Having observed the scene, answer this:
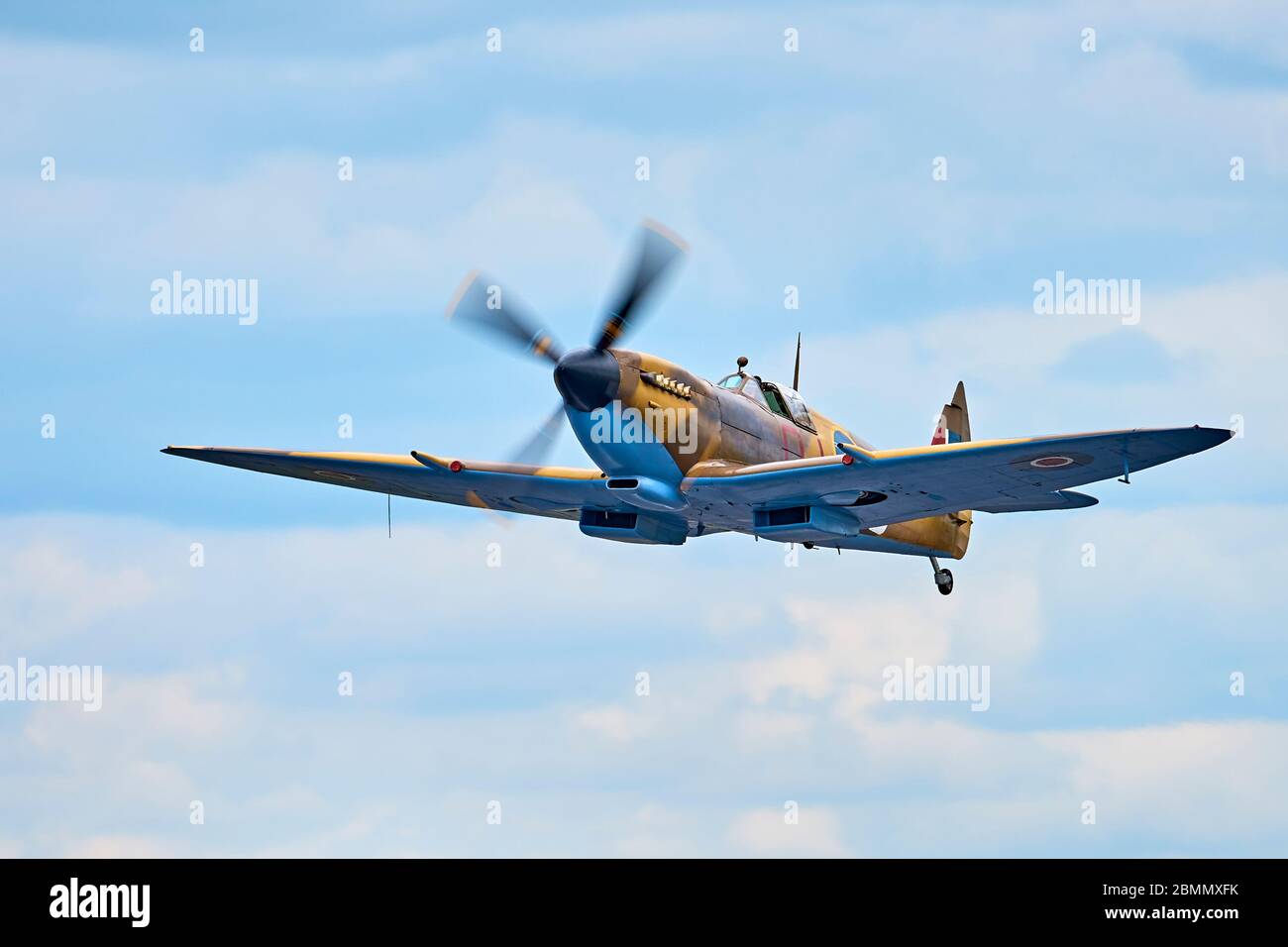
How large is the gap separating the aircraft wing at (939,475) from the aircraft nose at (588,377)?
2491 mm

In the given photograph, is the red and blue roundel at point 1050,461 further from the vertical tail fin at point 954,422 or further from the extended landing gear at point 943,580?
the vertical tail fin at point 954,422

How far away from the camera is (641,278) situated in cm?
3541

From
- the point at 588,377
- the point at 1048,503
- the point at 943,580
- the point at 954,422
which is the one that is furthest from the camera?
the point at 954,422

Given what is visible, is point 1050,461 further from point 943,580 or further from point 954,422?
point 954,422

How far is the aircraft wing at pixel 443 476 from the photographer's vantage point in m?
37.3

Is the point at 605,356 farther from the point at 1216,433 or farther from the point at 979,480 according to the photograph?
the point at 1216,433

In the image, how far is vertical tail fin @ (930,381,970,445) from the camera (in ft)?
157

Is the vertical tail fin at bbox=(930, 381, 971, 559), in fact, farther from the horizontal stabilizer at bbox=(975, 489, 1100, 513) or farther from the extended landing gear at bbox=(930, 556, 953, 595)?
the horizontal stabilizer at bbox=(975, 489, 1100, 513)

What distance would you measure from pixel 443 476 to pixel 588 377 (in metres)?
5.28

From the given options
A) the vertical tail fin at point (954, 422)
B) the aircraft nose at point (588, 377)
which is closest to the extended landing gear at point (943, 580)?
the vertical tail fin at point (954, 422)

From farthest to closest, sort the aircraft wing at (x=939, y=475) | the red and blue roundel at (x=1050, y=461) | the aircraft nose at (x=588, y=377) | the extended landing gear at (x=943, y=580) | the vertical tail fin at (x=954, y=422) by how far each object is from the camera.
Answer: the vertical tail fin at (x=954, y=422) < the extended landing gear at (x=943, y=580) < the aircraft nose at (x=588, y=377) < the red and blue roundel at (x=1050, y=461) < the aircraft wing at (x=939, y=475)

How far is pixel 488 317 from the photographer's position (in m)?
36.1

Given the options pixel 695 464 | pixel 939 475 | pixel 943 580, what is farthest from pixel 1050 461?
pixel 943 580

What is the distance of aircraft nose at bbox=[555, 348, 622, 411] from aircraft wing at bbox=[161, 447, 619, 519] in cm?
261
